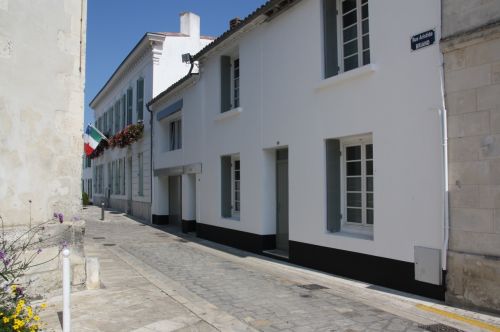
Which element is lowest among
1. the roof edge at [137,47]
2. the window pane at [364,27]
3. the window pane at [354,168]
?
the window pane at [354,168]

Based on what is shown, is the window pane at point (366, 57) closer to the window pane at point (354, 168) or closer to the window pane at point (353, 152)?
the window pane at point (353, 152)

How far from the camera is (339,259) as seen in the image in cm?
829

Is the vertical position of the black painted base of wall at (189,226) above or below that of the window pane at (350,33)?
below

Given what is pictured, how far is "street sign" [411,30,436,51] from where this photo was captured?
6.57m

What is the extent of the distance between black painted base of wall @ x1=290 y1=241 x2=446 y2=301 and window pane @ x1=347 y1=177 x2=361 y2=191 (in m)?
1.12

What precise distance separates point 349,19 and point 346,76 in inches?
50.9

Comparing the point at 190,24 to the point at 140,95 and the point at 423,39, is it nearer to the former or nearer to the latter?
the point at 140,95

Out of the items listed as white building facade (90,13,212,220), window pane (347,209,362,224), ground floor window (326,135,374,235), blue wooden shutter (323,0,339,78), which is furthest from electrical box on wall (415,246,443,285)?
white building facade (90,13,212,220)

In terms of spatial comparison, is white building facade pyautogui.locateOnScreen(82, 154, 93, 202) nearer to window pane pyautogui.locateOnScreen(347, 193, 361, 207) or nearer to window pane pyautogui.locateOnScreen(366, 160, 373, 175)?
window pane pyautogui.locateOnScreen(347, 193, 361, 207)

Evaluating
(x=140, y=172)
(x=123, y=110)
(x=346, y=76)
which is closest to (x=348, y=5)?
(x=346, y=76)

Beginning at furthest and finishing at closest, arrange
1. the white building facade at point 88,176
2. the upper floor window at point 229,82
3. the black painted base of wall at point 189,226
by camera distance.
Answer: the white building facade at point 88,176 → the black painted base of wall at point 189,226 → the upper floor window at point 229,82

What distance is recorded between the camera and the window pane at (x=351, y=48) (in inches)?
333

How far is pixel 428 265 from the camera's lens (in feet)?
21.2

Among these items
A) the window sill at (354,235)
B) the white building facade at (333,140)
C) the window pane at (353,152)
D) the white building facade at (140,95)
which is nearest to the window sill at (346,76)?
the white building facade at (333,140)
